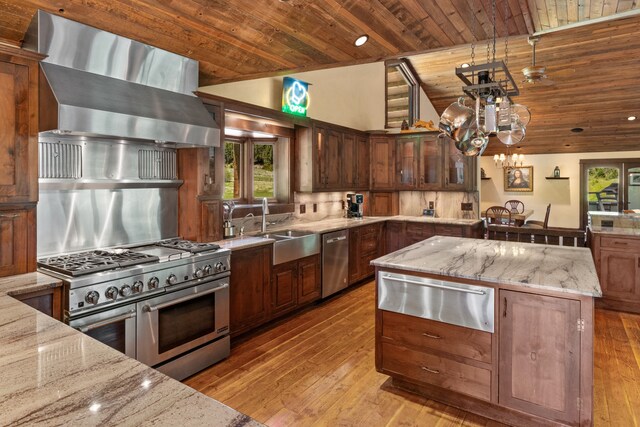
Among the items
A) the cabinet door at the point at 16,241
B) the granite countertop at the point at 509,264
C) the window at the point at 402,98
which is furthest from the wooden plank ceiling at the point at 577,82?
the cabinet door at the point at 16,241

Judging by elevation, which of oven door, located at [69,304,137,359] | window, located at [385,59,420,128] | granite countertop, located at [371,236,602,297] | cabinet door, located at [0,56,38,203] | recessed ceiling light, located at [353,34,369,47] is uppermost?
window, located at [385,59,420,128]

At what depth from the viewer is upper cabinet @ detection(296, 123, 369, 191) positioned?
202 inches

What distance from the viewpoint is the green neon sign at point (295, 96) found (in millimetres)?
4855

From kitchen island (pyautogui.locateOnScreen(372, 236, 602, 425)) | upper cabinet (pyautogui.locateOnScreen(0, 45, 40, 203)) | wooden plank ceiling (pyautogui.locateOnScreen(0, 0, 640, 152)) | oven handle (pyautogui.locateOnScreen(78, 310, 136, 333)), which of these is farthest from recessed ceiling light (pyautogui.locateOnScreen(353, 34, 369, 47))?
oven handle (pyautogui.locateOnScreen(78, 310, 136, 333))

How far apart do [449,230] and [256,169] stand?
302cm

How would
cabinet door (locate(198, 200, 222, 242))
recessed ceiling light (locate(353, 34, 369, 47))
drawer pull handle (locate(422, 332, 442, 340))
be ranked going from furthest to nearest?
cabinet door (locate(198, 200, 222, 242)), recessed ceiling light (locate(353, 34, 369, 47)), drawer pull handle (locate(422, 332, 442, 340))

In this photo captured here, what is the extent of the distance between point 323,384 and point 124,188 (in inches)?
86.3

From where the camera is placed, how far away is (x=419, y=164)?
6.48 meters

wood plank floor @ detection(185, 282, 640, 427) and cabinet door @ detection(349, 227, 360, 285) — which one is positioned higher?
cabinet door @ detection(349, 227, 360, 285)

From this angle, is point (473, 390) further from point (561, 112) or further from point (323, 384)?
point (561, 112)

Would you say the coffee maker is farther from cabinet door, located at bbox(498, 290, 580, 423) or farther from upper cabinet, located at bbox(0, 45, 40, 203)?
upper cabinet, located at bbox(0, 45, 40, 203)

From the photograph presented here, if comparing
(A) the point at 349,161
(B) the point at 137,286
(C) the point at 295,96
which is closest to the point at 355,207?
(A) the point at 349,161

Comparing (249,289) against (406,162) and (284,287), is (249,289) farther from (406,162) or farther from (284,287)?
(406,162)

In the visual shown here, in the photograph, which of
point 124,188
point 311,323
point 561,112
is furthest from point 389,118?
point 124,188
